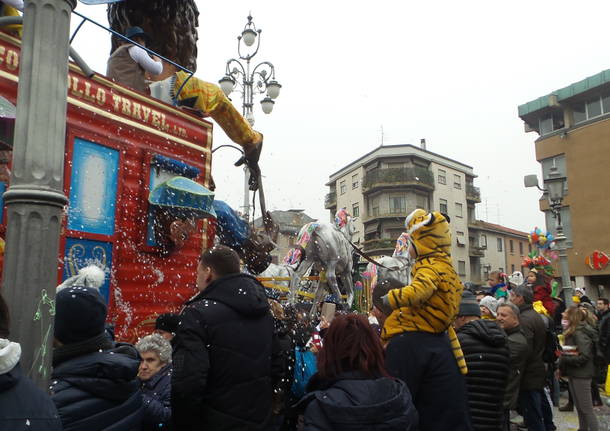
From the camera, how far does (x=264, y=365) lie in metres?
3.09

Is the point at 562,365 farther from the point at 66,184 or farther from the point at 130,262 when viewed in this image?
the point at 66,184

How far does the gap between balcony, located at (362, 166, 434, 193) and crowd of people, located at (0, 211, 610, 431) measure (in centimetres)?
4930

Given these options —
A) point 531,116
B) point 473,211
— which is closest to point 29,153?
point 531,116

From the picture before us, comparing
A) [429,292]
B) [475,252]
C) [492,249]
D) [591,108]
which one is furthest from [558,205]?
[492,249]

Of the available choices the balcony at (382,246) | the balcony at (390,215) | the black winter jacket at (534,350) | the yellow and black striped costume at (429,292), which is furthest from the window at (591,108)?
the yellow and black striped costume at (429,292)

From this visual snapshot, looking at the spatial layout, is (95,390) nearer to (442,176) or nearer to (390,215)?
(390,215)

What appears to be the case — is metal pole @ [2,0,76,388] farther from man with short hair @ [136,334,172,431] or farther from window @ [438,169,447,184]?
window @ [438,169,447,184]

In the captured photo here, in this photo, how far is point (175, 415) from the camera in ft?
9.08

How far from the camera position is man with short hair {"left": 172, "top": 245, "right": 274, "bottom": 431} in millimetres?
2754

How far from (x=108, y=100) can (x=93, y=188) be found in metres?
0.92

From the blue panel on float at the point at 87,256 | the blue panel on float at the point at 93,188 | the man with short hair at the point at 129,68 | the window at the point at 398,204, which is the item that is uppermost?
the window at the point at 398,204

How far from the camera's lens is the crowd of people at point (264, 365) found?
2152mm

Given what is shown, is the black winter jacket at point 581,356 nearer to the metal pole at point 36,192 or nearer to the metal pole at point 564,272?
the metal pole at point 564,272

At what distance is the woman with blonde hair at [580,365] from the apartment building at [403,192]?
43.6m
